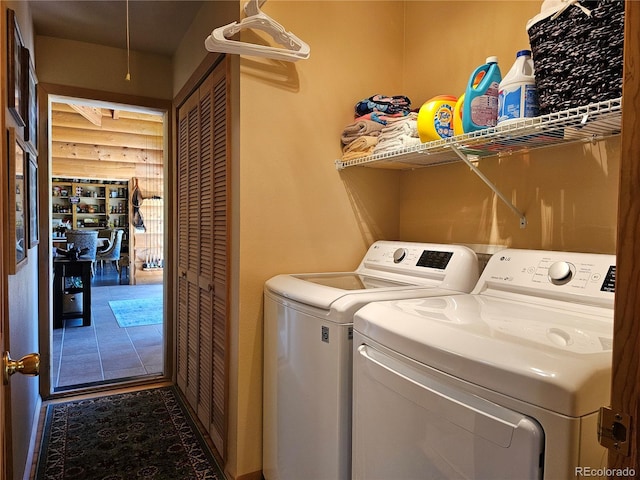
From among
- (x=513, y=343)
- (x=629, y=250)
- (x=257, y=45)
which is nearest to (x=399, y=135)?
(x=257, y=45)

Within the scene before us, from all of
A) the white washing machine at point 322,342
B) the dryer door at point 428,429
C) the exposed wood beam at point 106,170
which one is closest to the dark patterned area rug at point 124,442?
the white washing machine at point 322,342

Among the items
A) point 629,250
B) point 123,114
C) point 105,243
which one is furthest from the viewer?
point 105,243

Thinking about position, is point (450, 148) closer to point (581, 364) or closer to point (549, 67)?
point (549, 67)

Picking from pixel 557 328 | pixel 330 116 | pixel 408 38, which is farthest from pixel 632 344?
pixel 408 38

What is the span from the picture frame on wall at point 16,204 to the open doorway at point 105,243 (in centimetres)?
123

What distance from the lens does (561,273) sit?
1.31m

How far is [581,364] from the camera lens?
77cm

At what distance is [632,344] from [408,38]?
6.89 feet

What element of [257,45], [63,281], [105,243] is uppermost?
[257,45]

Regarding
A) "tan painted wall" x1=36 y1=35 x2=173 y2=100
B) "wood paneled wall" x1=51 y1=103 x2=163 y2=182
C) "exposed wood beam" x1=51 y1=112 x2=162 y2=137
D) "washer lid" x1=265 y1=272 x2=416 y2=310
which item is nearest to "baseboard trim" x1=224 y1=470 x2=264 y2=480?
"washer lid" x1=265 y1=272 x2=416 y2=310

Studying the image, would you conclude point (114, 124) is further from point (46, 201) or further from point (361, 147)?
point (361, 147)

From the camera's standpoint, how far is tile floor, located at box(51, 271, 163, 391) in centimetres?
342

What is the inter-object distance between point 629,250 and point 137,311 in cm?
608

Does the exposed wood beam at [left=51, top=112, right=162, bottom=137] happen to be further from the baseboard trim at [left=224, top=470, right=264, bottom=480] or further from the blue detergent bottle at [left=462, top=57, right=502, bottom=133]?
the blue detergent bottle at [left=462, top=57, right=502, bottom=133]
